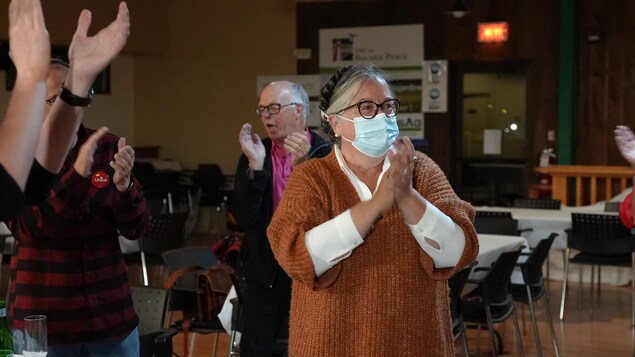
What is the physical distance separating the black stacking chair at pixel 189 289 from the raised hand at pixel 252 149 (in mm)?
1588

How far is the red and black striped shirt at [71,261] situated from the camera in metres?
3.33

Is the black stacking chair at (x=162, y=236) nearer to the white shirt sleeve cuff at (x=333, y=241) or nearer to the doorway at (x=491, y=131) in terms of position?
the doorway at (x=491, y=131)

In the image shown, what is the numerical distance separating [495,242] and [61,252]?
4.52 metres

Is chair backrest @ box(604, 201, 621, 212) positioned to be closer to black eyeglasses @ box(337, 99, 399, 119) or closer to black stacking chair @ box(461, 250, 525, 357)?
black stacking chair @ box(461, 250, 525, 357)

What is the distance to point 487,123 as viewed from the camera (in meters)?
14.3

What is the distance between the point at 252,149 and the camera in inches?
167

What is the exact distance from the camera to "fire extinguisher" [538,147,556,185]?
13109 millimetres

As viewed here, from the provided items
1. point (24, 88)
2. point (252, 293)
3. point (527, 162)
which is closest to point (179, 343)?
point (252, 293)

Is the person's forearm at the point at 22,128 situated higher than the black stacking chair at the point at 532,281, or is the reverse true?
the person's forearm at the point at 22,128

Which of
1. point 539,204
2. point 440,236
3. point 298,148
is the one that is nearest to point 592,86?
point 539,204

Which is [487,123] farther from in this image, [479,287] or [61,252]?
[61,252]

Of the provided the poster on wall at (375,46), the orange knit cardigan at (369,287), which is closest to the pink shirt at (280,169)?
the orange knit cardigan at (369,287)

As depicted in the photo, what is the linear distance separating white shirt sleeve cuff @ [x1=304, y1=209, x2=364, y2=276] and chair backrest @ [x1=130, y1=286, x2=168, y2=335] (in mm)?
1994

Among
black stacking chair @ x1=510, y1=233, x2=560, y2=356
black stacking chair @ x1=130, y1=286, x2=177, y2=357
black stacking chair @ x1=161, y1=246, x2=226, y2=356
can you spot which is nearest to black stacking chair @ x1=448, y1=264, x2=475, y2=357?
black stacking chair @ x1=510, y1=233, x2=560, y2=356
